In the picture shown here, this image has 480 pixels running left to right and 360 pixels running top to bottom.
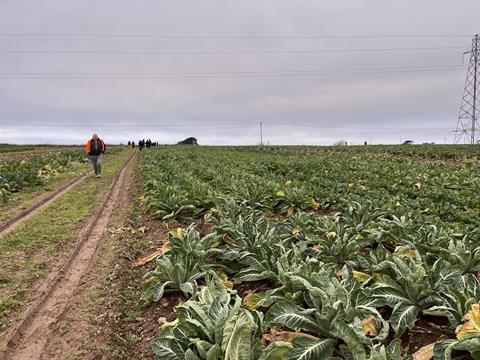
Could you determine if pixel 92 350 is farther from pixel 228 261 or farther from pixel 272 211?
pixel 272 211

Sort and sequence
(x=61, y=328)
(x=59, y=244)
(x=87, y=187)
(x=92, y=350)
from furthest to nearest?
(x=87, y=187) → (x=59, y=244) → (x=61, y=328) → (x=92, y=350)

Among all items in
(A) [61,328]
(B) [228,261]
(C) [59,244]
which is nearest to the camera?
(A) [61,328]

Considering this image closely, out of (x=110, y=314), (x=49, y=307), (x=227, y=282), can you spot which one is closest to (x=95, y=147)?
(x=49, y=307)

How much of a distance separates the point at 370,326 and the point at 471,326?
720 mm

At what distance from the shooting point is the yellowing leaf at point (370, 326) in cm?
311

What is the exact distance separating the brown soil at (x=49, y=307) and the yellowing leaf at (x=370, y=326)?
279 cm

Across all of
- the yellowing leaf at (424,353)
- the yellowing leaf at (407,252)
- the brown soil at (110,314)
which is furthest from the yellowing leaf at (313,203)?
the yellowing leaf at (424,353)

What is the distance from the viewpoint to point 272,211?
8.75 metres

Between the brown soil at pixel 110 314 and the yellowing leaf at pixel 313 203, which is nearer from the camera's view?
the brown soil at pixel 110 314

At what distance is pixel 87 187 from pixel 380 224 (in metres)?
10.6

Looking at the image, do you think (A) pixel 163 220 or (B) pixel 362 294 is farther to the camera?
(A) pixel 163 220

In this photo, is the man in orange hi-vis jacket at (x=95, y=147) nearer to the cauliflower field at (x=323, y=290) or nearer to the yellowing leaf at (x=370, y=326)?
the cauliflower field at (x=323, y=290)

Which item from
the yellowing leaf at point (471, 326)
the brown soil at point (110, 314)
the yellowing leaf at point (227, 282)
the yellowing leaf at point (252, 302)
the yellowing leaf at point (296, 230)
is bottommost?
the brown soil at point (110, 314)

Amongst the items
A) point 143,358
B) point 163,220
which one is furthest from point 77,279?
point 163,220
